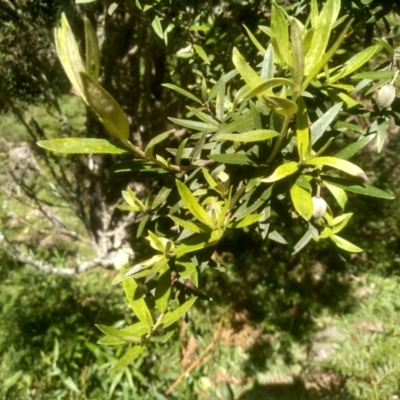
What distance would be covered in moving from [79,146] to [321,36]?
1.56ft

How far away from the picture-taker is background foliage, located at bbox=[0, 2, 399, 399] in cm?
207

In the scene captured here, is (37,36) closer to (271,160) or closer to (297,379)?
(271,160)

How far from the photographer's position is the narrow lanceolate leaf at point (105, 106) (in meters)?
0.58

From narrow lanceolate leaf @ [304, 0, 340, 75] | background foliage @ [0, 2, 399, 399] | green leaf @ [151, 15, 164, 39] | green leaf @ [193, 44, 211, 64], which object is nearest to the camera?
narrow lanceolate leaf @ [304, 0, 340, 75]

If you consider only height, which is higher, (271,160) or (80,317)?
(271,160)

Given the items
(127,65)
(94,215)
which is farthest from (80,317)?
(127,65)

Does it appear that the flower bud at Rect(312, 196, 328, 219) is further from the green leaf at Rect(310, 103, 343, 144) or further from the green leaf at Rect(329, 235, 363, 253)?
the green leaf at Rect(329, 235, 363, 253)

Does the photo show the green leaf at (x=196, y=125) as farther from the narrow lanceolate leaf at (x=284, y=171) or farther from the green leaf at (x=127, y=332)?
the green leaf at (x=127, y=332)

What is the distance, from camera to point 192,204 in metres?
0.83

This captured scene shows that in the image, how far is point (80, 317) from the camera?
8.47ft

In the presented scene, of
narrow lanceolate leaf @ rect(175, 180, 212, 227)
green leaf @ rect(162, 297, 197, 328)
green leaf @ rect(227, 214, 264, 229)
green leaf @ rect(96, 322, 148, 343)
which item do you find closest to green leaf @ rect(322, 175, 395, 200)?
green leaf @ rect(227, 214, 264, 229)

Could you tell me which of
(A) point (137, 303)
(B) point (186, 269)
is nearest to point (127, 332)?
(A) point (137, 303)

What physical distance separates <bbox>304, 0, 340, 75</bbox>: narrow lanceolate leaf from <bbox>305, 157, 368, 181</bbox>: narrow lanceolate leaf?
17cm

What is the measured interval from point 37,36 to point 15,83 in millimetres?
299
